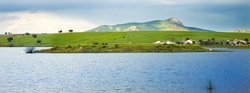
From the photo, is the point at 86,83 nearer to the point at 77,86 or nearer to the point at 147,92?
the point at 77,86

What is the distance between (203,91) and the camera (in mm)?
60406

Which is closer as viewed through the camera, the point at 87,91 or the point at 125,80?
the point at 87,91

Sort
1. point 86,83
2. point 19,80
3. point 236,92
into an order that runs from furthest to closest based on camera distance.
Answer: point 19,80
point 86,83
point 236,92

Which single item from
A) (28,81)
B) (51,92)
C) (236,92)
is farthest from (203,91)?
(28,81)

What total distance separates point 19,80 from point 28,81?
2.56 metres

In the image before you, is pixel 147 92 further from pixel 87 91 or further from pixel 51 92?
pixel 51 92

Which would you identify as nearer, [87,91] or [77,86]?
[87,91]

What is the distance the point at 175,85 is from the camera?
223 ft

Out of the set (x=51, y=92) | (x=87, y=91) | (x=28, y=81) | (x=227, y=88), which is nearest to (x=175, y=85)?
(x=227, y=88)

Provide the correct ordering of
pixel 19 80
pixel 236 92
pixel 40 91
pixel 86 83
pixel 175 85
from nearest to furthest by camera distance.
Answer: pixel 236 92
pixel 40 91
pixel 175 85
pixel 86 83
pixel 19 80

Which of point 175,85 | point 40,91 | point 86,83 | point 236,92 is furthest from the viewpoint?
point 86,83

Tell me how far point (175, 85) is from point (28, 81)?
2403 centimetres

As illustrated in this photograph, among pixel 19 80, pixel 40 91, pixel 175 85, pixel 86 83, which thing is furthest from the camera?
pixel 19 80

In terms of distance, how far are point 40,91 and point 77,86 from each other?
721cm
